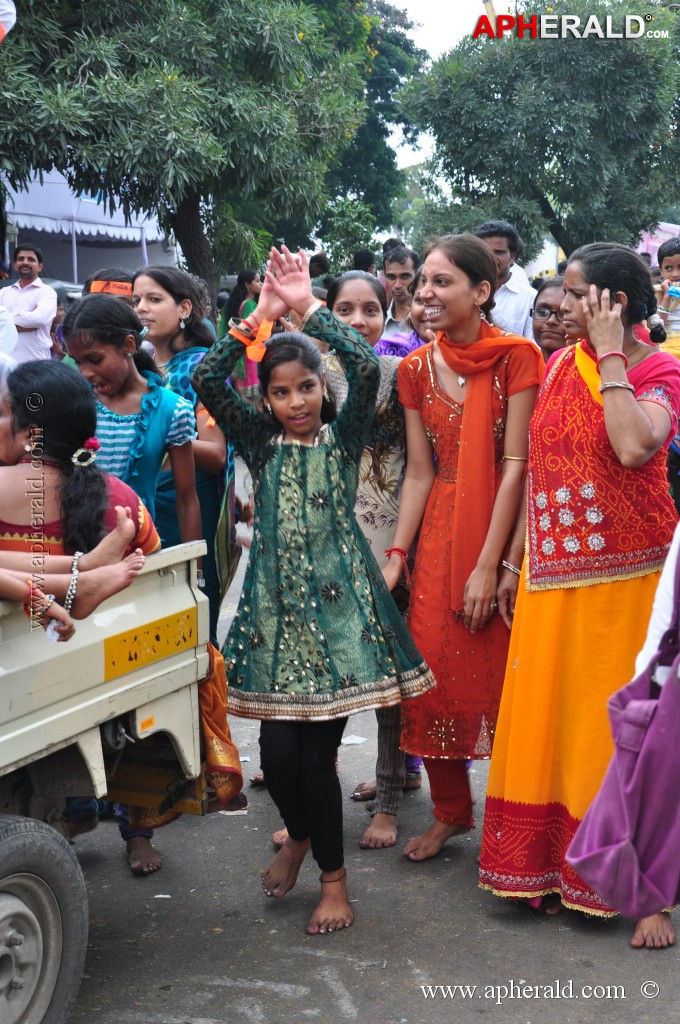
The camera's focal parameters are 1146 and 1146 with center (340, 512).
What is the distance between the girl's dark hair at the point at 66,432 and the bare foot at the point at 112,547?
7 centimetres

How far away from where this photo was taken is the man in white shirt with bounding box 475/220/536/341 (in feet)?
18.8

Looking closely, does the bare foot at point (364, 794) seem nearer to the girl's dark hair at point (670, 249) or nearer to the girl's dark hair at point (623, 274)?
the girl's dark hair at point (623, 274)

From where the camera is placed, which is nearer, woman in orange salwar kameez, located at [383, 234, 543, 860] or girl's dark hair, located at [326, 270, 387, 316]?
woman in orange salwar kameez, located at [383, 234, 543, 860]

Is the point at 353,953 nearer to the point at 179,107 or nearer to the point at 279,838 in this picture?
the point at 279,838

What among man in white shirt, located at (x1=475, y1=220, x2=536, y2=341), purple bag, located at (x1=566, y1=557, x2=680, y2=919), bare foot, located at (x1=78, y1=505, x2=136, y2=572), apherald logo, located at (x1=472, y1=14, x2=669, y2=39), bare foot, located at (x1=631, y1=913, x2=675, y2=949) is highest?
apherald logo, located at (x1=472, y1=14, x2=669, y2=39)

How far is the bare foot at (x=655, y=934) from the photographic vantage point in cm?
315

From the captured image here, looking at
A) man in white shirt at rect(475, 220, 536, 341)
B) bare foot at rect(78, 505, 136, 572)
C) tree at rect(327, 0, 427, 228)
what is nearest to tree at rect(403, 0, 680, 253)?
tree at rect(327, 0, 427, 228)

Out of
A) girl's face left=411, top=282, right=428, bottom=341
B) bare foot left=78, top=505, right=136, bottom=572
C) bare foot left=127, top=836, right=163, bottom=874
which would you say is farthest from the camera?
girl's face left=411, top=282, right=428, bottom=341

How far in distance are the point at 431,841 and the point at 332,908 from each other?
1.95 ft

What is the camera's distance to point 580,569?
10.7 feet

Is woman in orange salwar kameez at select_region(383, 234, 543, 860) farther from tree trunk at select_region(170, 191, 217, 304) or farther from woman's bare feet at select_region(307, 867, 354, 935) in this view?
tree trunk at select_region(170, 191, 217, 304)

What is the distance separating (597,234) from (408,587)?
20.4 meters

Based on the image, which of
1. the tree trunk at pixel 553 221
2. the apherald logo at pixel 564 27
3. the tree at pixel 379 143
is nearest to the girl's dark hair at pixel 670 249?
the apherald logo at pixel 564 27

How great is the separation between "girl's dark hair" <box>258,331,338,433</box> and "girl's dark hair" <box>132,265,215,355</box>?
1.04m
